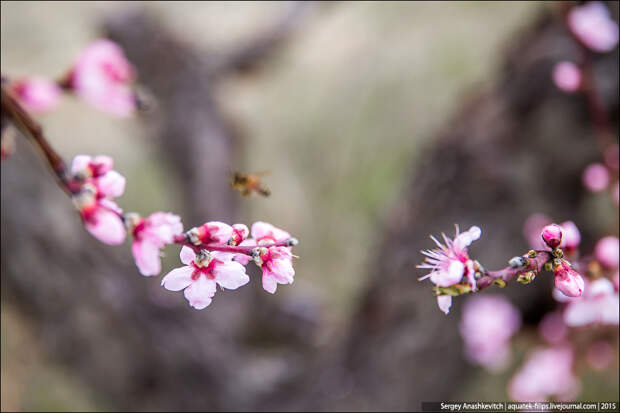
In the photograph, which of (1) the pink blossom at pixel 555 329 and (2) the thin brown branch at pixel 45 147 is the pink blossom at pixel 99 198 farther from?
(1) the pink blossom at pixel 555 329

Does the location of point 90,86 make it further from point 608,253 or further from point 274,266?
point 608,253

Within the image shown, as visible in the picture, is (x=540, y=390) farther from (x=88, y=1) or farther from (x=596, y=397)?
(x=88, y=1)

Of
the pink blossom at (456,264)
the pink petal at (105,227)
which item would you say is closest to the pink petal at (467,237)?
the pink blossom at (456,264)

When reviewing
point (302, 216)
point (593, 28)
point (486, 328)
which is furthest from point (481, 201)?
point (302, 216)

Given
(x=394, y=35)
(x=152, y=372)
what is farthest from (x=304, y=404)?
(x=394, y=35)

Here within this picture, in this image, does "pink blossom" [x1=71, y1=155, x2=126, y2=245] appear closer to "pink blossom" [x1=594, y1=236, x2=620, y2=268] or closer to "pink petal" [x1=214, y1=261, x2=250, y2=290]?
"pink petal" [x1=214, y1=261, x2=250, y2=290]
